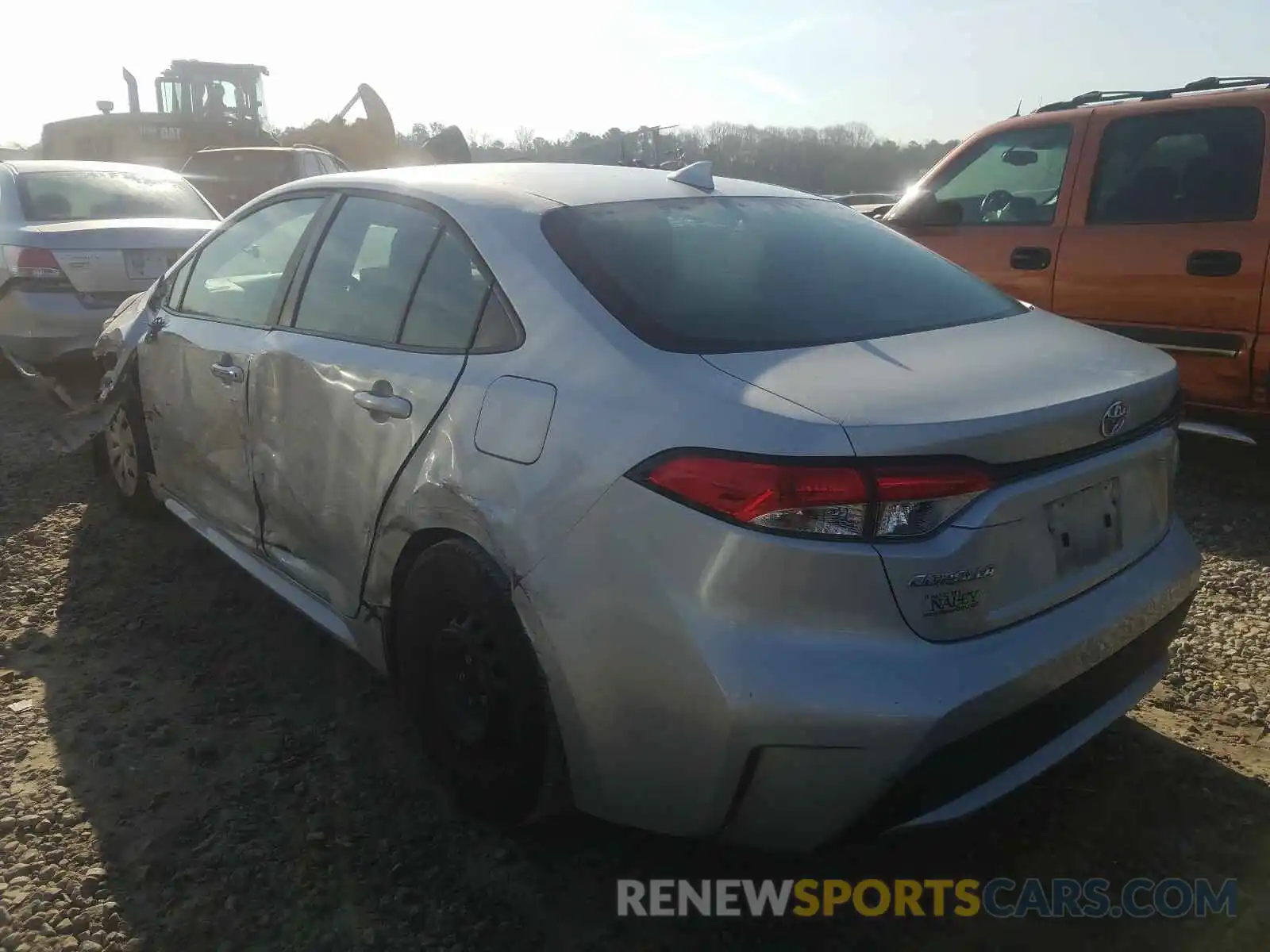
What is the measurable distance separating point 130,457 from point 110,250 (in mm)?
2587

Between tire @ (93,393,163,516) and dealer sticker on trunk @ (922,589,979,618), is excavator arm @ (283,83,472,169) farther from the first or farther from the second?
dealer sticker on trunk @ (922,589,979,618)

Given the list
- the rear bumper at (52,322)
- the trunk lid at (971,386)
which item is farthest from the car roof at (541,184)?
the rear bumper at (52,322)

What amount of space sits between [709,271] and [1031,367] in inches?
29.4

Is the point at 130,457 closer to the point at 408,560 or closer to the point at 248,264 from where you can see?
the point at 248,264

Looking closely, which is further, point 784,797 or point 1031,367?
point 1031,367

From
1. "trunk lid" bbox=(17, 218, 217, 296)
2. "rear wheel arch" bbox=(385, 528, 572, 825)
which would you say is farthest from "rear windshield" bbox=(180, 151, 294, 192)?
"rear wheel arch" bbox=(385, 528, 572, 825)

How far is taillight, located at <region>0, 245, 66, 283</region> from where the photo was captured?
614 cm

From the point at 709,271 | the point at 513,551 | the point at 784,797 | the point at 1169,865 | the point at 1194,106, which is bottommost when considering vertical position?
the point at 1169,865

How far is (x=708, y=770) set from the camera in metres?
1.86

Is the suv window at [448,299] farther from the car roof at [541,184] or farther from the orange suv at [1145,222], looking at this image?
the orange suv at [1145,222]

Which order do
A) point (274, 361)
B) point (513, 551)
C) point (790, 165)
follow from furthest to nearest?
1. point (790, 165)
2. point (274, 361)
3. point (513, 551)

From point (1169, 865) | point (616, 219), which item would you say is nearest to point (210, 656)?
point (616, 219)

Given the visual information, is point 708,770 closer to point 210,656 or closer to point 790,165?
point 210,656

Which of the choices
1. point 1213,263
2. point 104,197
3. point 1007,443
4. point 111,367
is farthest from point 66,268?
point 1213,263
